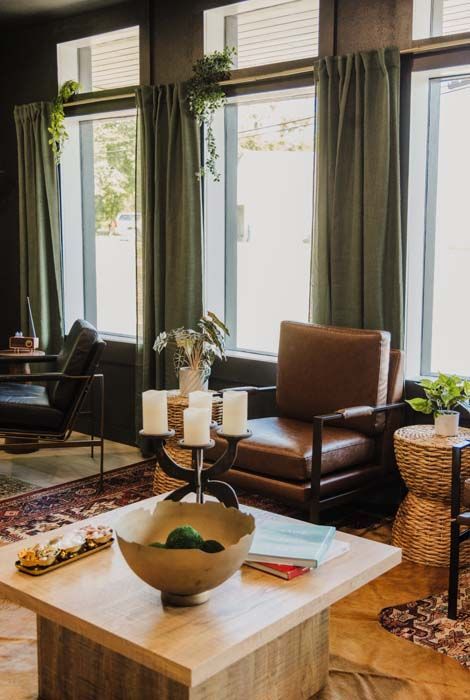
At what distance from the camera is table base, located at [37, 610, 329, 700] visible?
209cm

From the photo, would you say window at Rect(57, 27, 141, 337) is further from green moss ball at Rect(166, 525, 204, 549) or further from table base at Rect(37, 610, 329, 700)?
green moss ball at Rect(166, 525, 204, 549)

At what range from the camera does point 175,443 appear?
13.4 feet

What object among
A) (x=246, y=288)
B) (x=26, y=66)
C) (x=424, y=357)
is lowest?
(x=424, y=357)

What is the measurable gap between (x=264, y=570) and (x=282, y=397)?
6.21 feet

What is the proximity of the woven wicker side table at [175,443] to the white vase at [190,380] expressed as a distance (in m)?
0.06

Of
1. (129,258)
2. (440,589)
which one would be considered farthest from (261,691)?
(129,258)

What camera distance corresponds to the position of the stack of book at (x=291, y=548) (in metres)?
2.25

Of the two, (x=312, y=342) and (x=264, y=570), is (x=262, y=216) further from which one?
(x=264, y=570)

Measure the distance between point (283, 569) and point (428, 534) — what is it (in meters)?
1.39

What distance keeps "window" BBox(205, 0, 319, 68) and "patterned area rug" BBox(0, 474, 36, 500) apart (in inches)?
105

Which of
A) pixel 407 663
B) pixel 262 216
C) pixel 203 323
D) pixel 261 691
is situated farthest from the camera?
pixel 262 216

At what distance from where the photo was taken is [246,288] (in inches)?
196

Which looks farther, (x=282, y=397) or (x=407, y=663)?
(x=282, y=397)

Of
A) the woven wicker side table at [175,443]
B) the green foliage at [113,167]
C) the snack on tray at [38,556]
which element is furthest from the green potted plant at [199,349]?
the snack on tray at [38,556]
